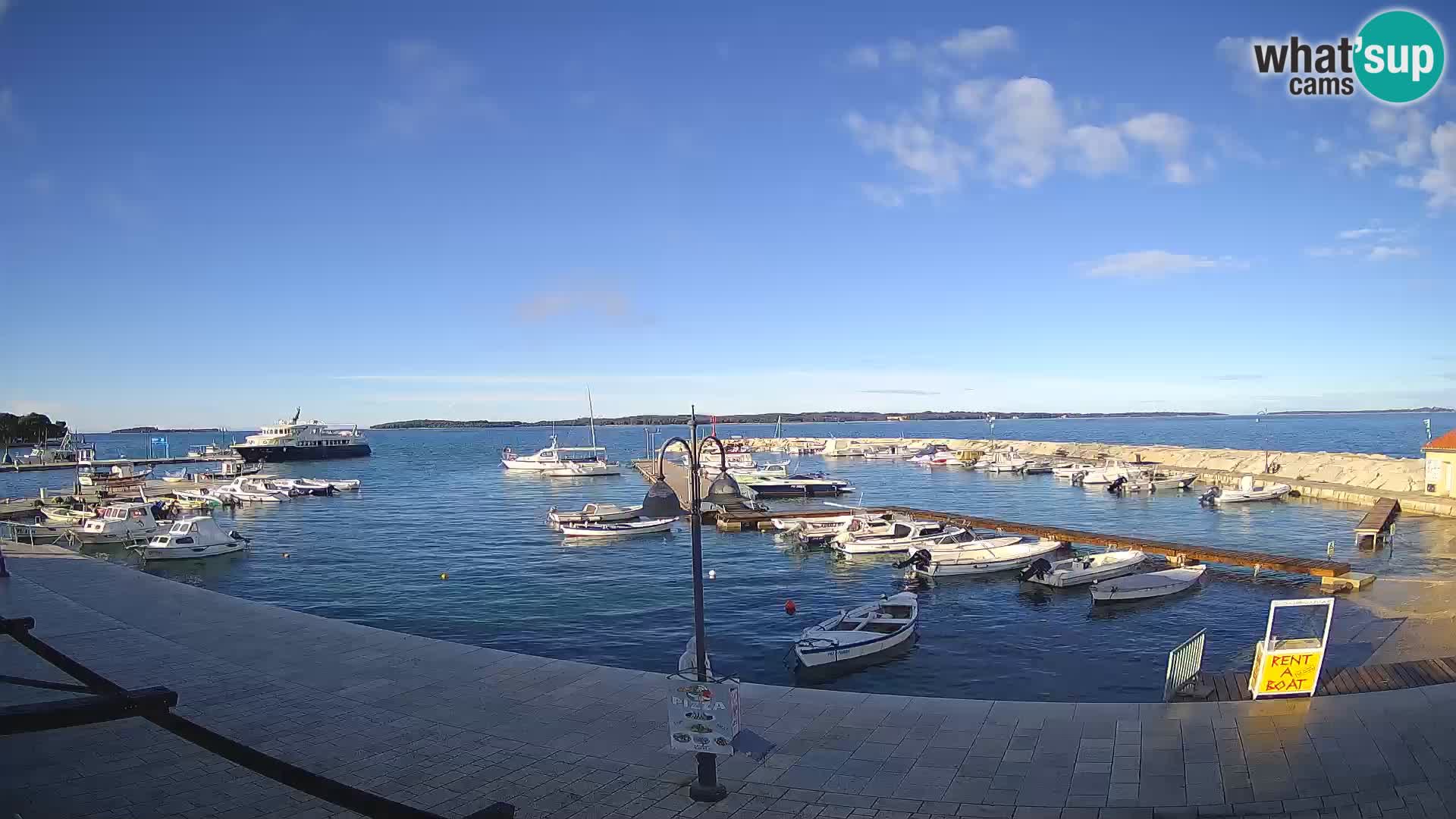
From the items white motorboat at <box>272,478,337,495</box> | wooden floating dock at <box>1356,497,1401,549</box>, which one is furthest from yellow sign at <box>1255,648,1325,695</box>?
white motorboat at <box>272,478,337,495</box>

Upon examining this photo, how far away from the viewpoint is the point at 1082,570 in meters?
26.9

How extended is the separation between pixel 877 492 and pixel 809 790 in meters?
57.0

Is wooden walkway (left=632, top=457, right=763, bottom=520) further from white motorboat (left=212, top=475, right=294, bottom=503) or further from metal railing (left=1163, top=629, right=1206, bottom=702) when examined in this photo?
white motorboat (left=212, top=475, right=294, bottom=503)

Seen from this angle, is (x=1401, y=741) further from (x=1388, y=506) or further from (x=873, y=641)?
(x=1388, y=506)

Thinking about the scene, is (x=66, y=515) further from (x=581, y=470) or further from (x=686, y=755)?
(x=686, y=755)

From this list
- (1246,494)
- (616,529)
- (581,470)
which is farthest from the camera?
(581,470)

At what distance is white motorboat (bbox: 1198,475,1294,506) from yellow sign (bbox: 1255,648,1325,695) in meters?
43.0

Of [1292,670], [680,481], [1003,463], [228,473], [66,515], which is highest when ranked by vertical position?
[228,473]

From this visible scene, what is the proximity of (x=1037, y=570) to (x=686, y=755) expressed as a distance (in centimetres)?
2044

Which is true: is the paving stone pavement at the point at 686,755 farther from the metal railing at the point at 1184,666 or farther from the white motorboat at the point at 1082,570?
the white motorboat at the point at 1082,570

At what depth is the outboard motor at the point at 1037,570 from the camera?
26800 millimetres

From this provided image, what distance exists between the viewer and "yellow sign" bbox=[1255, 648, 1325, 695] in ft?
36.4

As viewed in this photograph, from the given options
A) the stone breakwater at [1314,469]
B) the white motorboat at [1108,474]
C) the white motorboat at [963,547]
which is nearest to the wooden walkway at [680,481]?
the white motorboat at [963,547]

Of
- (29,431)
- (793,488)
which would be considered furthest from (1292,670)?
(29,431)
